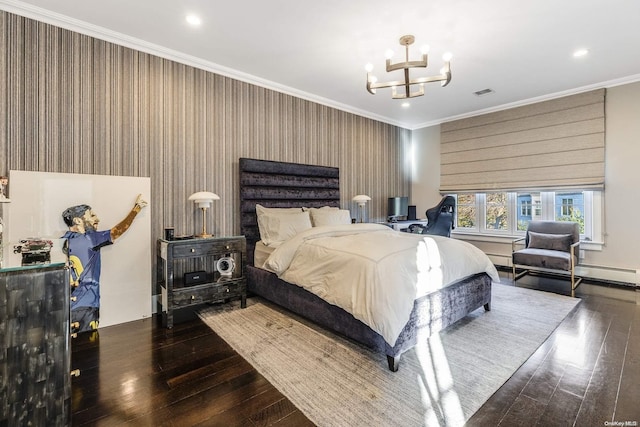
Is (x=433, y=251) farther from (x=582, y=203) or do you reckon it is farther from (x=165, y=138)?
(x=582, y=203)

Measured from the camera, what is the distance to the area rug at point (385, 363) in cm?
170

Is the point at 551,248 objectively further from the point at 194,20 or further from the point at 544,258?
the point at 194,20

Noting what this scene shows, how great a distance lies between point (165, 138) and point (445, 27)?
320 cm

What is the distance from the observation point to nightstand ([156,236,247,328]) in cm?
288

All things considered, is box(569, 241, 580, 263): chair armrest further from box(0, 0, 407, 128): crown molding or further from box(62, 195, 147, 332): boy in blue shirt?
box(62, 195, 147, 332): boy in blue shirt

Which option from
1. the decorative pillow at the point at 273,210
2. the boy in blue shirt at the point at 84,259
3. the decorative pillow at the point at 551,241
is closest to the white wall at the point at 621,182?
the decorative pillow at the point at 551,241

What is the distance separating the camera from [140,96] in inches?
124

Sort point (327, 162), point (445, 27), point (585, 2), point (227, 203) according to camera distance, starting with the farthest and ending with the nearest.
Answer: point (327, 162), point (227, 203), point (445, 27), point (585, 2)

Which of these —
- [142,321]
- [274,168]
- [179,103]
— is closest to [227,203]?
[274,168]

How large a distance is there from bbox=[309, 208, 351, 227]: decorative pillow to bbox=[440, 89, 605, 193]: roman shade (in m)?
2.90

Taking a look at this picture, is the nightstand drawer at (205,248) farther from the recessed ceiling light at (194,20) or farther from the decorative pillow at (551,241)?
the decorative pillow at (551,241)

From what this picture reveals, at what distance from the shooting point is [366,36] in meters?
3.02

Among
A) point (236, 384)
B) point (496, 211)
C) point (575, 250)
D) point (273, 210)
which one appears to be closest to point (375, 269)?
point (236, 384)

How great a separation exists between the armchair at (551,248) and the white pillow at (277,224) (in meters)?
3.23
